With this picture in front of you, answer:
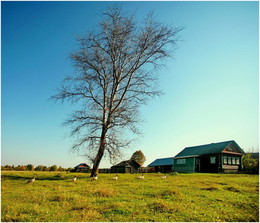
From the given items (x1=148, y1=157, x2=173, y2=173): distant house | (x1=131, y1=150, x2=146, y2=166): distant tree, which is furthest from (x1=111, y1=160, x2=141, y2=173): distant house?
(x1=131, y1=150, x2=146, y2=166): distant tree

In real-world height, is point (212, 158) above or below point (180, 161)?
above

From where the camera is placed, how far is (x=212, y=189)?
1289 centimetres

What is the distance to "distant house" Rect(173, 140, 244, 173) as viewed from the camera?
134 ft

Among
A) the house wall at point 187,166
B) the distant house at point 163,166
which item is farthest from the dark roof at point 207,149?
the distant house at point 163,166

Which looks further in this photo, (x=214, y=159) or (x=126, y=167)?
(x=126, y=167)

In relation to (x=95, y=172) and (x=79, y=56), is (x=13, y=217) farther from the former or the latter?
(x=79, y=56)

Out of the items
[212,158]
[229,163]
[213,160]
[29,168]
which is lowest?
[29,168]

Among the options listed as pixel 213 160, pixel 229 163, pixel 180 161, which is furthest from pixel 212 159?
pixel 180 161

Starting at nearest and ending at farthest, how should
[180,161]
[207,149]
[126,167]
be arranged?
[207,149] < [180,161] < [126,167]

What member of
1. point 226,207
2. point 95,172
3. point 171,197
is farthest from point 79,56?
point 226,207

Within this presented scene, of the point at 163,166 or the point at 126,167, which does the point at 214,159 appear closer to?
the point at 163,166

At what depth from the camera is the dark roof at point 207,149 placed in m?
42.4

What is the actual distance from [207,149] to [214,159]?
13.6ft

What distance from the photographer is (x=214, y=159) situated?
4172 cm
